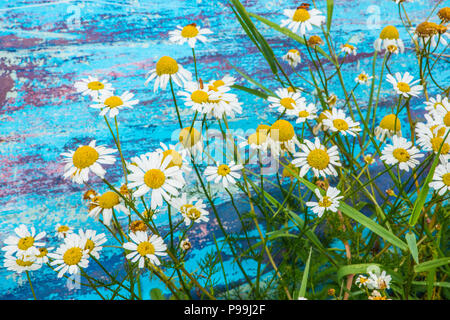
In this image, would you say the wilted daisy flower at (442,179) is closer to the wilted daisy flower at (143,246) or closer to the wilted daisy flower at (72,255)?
the wilted daisy flower at (143,246)

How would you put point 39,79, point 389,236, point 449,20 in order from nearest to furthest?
point 389,236, point 449,20, point 39,79

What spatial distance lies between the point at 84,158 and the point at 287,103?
348 mm

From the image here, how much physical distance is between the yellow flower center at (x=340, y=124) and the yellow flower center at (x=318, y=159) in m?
0.05

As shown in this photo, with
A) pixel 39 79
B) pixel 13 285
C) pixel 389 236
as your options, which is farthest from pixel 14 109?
pixel 389 236

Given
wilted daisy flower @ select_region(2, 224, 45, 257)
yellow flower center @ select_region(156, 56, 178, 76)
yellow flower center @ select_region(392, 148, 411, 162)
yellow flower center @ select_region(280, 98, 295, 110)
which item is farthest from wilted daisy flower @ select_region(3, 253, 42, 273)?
yellow flower center @ select_region(392, 148, 411, 162)

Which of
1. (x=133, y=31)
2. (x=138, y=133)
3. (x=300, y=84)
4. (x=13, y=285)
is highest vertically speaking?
(x=133, y=31)

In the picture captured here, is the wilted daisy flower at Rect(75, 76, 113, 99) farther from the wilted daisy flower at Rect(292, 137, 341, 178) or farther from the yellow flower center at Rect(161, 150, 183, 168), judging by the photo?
the wilted daisy flower at Rect(292, 137, 341, 178)

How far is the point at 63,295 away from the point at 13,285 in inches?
4.1

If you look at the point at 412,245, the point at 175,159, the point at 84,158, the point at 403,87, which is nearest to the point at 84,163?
the point at 84,158

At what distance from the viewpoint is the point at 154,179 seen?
448 millimetres

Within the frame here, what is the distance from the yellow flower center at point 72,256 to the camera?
1.70 ft

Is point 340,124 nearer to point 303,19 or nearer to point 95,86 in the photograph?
point 303,19
